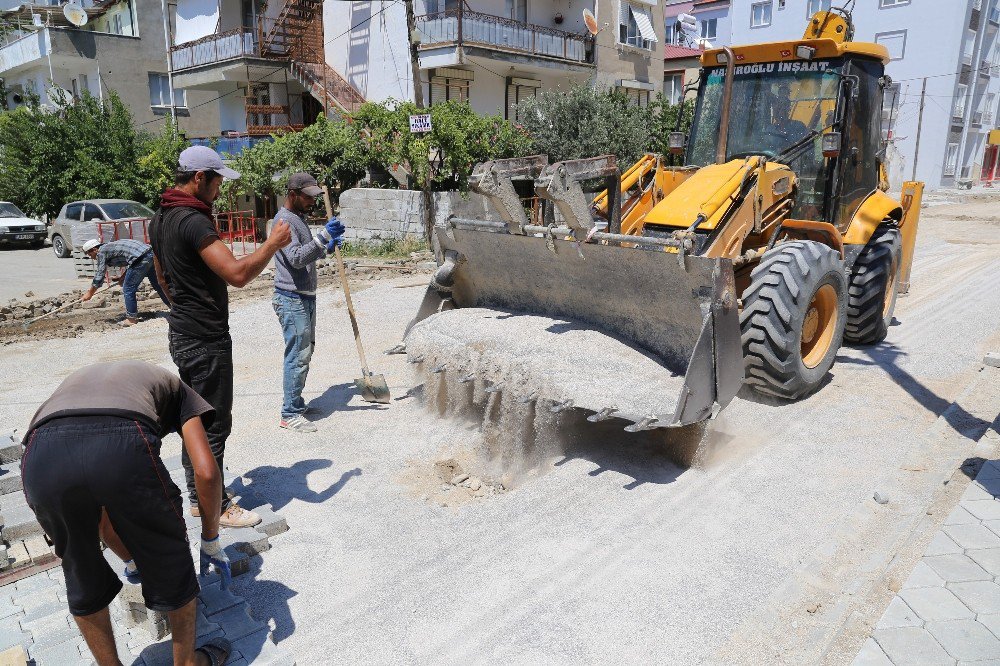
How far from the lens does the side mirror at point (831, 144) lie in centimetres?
589

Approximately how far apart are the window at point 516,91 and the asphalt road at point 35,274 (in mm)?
11915

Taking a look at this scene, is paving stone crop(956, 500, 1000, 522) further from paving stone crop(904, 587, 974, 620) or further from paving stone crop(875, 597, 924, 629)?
paving stone crop(875, 597, 924, 629)

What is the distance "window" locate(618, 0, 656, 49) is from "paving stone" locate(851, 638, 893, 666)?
23050 mm

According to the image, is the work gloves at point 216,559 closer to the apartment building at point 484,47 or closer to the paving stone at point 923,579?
the paving stone at point 923,579

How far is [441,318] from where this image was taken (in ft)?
19.4

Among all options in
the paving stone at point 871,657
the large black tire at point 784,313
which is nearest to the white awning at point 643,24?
the large black tire at point 784,313

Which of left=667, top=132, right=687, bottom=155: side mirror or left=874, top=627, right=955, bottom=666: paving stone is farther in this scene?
left=667, top=132, right=687, bottom=155: side mirror

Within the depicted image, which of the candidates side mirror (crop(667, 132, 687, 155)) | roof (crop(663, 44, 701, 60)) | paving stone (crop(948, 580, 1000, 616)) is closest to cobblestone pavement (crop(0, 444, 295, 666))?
paving stone (crop(948, 580, 1000, 616))

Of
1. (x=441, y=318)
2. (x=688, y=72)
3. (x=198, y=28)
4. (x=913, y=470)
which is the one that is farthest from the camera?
(x=688, y=72)

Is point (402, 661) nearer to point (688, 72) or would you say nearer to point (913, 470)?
point (913, 470)

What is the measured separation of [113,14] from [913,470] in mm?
32005

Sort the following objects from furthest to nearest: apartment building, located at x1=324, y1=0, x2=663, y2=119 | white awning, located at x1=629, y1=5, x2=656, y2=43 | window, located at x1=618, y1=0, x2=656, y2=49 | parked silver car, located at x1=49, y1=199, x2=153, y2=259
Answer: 1. white awning, located at x1=629, y1=5, x2=656, y2=43
2. window, located at x1=618, y1=0, x2=656, y2=49
3. apartment building, located at x1=324, y1=0, x2=663, y2=119
4. parked silver car, located at x1=49, y1=199, x2=153, y2=259

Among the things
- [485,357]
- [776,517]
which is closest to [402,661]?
[776,517]

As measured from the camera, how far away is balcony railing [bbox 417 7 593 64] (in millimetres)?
18047
